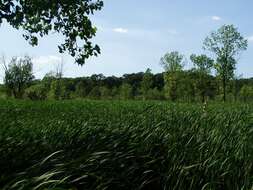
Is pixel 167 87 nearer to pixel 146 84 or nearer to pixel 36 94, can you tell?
pixel 146 84

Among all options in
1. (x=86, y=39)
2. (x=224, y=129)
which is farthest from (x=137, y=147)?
(x=86, y=39)

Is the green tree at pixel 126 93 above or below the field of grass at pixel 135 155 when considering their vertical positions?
below

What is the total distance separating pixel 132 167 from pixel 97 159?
398 mm

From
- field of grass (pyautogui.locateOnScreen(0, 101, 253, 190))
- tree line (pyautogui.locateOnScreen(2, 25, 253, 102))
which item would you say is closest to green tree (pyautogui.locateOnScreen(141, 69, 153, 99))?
tree line (pyautogui.locateOnScreen(2, 25, 253, 102))

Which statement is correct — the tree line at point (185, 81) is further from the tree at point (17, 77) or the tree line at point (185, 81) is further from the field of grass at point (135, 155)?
the field of grass at point (135, 155)

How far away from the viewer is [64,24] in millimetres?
8516

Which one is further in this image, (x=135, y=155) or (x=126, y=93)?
(x=126, y=93)

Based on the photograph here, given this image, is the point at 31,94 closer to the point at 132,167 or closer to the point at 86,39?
the point at 86,39

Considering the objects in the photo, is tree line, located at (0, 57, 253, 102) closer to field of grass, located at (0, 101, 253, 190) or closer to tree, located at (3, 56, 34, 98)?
tree, located at (3, 56, 34, 98)

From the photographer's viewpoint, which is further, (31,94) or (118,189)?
(31,94)

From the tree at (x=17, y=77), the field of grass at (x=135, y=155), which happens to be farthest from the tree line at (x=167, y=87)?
the field of grass at (x=135, y=155)

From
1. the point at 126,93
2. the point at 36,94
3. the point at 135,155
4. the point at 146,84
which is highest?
the point at 146,84

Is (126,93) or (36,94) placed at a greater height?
(36,94)

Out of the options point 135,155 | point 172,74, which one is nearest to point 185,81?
point 172,74
